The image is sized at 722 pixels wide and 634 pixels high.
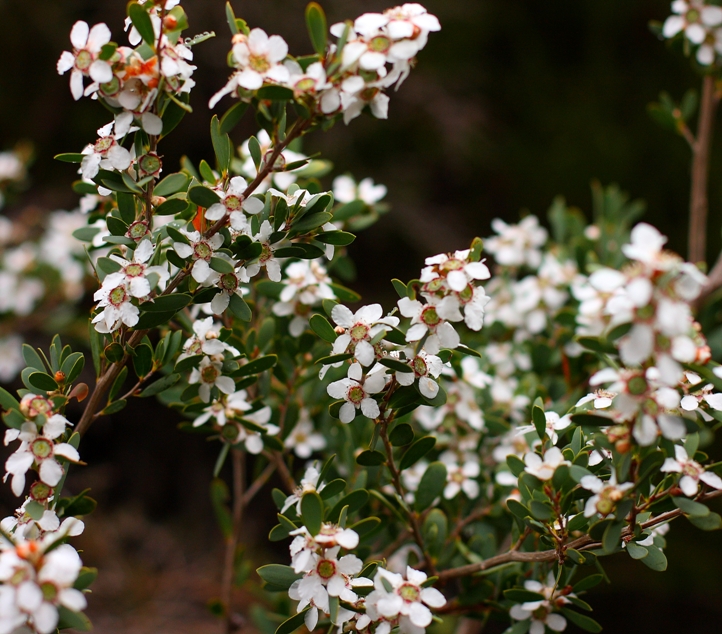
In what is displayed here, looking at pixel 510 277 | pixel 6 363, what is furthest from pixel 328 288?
pixel 6 363

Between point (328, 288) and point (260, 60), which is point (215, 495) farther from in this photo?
point (260, 60)

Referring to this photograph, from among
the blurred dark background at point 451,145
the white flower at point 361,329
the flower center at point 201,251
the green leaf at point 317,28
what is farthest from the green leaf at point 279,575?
the blurred dark background at point 451,145

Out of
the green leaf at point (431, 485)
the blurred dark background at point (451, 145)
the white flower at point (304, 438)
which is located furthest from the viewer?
the blurred dark background at point (451, 145)

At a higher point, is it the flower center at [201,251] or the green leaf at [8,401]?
the flower center at [201,251]

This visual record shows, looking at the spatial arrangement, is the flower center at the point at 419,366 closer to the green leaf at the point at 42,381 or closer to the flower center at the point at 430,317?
the flower center at the point at 430,317

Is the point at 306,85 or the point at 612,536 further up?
the point at 306,85

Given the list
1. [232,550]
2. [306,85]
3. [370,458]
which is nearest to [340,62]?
[306,85]

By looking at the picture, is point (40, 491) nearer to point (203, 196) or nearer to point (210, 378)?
point (210, 378)
